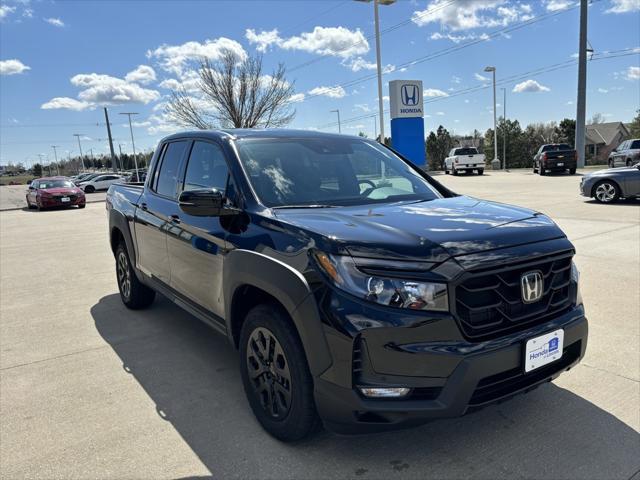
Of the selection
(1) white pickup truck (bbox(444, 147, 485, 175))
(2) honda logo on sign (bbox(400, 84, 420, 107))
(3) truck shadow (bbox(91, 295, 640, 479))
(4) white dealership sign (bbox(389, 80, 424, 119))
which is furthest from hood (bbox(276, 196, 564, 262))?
(1) white pickup truck (bbox(444, 147, 485, 175))

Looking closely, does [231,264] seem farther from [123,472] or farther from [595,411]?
→ [595,411]

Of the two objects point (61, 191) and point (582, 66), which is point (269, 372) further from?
point (582, 66)

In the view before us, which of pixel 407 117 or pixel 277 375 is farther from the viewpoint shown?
pixel 407 117

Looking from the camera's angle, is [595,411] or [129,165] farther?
[129,165]

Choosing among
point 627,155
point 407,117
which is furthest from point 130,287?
point 627,155

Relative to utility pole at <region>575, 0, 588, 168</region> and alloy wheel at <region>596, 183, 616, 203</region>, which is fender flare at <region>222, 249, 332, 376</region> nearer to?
alloy wheel at <region>596, 183, 616, 203</region>

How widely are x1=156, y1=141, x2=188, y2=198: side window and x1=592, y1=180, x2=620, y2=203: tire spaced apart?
40.1 ft

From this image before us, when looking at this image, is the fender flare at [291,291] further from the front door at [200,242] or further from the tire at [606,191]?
the tire at [606,191]

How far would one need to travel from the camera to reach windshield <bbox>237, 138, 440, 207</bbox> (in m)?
3.19

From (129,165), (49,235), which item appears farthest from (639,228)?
(129,165)

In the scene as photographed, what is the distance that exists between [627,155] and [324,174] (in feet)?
88.9

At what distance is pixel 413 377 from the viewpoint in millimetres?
2188

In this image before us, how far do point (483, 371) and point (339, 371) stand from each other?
648 millimetres

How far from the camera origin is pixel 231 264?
116 inches
